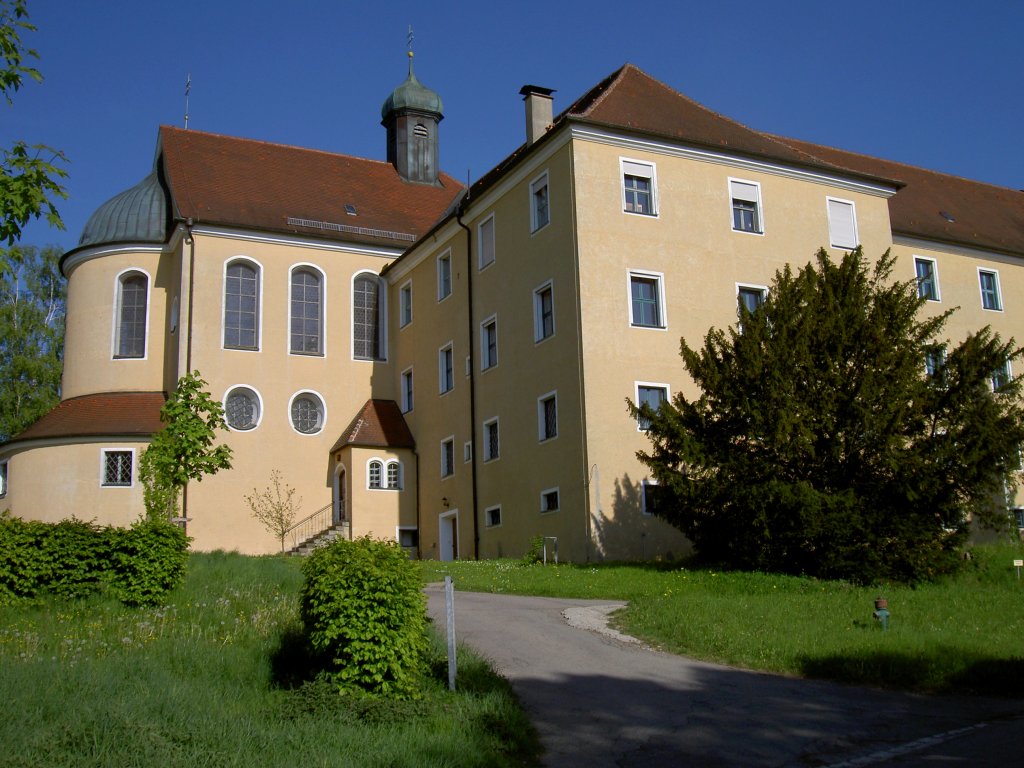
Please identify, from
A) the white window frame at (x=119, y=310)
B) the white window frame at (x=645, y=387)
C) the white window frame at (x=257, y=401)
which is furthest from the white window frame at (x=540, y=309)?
the white window frame at (x=119, y=310)

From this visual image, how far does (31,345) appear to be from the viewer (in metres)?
46.2

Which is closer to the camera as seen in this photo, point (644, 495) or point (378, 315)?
point (644, 495)

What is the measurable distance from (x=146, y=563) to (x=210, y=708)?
6.53 metres

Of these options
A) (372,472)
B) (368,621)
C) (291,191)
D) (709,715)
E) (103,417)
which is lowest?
(709,715)

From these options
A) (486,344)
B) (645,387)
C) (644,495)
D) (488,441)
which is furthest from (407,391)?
(644,495)

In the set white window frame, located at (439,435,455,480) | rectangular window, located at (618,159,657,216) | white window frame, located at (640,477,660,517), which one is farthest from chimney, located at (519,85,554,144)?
white window frame, located at (640,477,660,517)

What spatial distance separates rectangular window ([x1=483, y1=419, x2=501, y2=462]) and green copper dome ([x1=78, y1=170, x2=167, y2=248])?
1389 cm

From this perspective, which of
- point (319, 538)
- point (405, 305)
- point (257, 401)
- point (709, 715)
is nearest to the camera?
point (709, 715)

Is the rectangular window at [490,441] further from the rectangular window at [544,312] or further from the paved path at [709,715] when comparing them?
the paved path at [709,715]

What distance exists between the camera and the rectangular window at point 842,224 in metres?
31.4

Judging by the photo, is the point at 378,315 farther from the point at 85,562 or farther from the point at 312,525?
the point at 85,562

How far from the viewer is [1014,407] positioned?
2138 cm

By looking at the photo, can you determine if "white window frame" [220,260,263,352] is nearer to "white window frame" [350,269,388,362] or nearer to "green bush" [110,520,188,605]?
"white window frame" [350,269,388,362]

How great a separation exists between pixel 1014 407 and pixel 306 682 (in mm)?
15466
